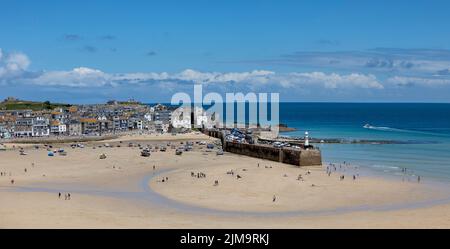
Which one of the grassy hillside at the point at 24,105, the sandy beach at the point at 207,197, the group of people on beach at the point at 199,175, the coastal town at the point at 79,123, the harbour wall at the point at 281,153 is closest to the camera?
the sandy beach at the point at 207,197

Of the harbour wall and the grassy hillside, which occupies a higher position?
the grassy hillside

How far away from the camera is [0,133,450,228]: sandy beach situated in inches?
1174

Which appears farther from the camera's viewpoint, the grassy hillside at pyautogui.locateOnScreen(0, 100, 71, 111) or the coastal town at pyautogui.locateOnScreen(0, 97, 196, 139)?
the grassy hillside at pyautogui.locateOnScreen(0, 100, 71, 111)

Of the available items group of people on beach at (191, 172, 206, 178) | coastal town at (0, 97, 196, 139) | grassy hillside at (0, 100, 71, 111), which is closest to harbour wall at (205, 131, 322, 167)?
group of people on beach at (191, 172, 206, 178)

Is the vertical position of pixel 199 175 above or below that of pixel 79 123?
below

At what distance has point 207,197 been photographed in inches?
1484

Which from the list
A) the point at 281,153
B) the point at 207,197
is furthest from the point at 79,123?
the point at 207,197

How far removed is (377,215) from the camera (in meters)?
31.9

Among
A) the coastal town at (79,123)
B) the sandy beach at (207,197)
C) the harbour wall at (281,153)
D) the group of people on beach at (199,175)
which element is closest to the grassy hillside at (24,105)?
the coastal town at (79,123)

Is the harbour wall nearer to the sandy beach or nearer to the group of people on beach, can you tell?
the sandy beach

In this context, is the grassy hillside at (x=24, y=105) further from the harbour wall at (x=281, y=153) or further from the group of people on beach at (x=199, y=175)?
the group of people on beach at (x=199, y=175)

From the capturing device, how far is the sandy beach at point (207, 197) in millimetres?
29812

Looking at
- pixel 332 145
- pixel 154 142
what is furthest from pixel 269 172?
pixel 154 142

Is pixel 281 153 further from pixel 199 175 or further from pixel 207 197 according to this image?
pixel 207 197
